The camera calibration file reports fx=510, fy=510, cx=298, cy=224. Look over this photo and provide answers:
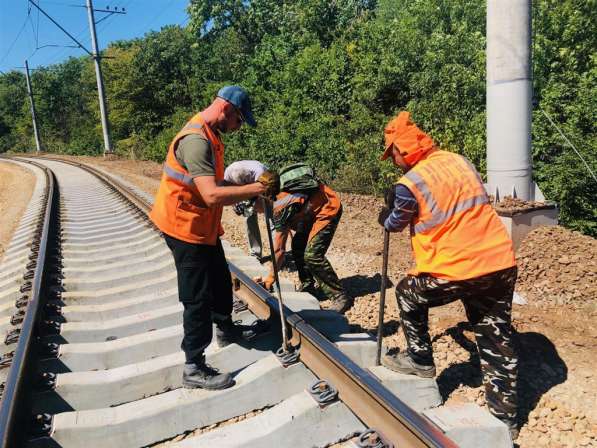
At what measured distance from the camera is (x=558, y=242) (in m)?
5.50

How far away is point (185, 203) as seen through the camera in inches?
127

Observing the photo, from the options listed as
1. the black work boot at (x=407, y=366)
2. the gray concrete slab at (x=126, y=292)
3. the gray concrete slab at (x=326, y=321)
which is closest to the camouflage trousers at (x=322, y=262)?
the gray concrete slab at (x=326, y=321)

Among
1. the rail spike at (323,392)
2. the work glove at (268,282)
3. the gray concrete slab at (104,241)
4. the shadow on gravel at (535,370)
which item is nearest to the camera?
the rail spike at (323,392)

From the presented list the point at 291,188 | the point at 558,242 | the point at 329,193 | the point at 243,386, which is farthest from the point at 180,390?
the point at 558,242

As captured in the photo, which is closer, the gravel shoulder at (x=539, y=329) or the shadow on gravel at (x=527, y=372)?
the gravel shoulder at (x=539, y=329)

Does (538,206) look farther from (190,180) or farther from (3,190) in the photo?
(3,190)

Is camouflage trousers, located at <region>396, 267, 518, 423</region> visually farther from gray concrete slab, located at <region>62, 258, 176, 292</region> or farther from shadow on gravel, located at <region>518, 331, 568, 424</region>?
gray concrete slab, located at <region>62, 258, 176, 292</region>

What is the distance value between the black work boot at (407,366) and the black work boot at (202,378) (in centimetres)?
104

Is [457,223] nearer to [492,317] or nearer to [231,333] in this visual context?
[492,317]

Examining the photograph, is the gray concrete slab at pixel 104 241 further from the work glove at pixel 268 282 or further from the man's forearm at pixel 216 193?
the man's forearm at pixel 216 193

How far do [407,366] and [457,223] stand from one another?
1.00m

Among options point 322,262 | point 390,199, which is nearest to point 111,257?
point 322,262

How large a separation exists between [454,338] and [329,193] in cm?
190

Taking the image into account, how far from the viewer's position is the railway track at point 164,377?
274cm
